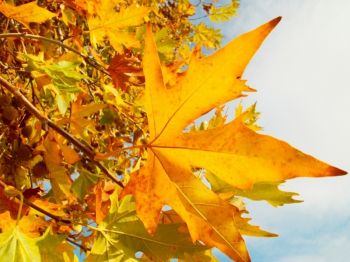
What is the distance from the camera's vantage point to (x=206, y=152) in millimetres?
611

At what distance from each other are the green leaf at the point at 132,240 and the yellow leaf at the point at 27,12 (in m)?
0.50

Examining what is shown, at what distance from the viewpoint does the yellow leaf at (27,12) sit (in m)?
1.04

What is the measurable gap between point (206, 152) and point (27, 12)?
68 cm

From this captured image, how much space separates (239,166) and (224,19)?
375cm

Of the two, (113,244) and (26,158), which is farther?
(26,158)

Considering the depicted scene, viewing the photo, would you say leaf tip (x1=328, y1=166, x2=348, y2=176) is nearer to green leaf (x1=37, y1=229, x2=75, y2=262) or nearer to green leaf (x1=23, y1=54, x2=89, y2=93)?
green leaf (x1=37, y1=229, x2=75, y2=262)

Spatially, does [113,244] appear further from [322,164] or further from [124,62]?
[124,62]

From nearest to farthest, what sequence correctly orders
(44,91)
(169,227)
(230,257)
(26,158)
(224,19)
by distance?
(230,257) < (169,227) < (26,158) < (44,91) < (224,19)

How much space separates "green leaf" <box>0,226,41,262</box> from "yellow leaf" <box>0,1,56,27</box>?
54 cm

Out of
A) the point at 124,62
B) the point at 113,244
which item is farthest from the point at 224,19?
the point at 113,244

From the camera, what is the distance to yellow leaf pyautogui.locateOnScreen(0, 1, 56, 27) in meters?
1.04

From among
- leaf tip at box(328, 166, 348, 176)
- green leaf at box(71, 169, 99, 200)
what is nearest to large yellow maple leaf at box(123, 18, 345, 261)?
leaf tip at box(328, 166, 348, 176)

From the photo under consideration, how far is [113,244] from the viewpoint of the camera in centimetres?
83

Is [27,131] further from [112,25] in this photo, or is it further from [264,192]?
[264,192]
